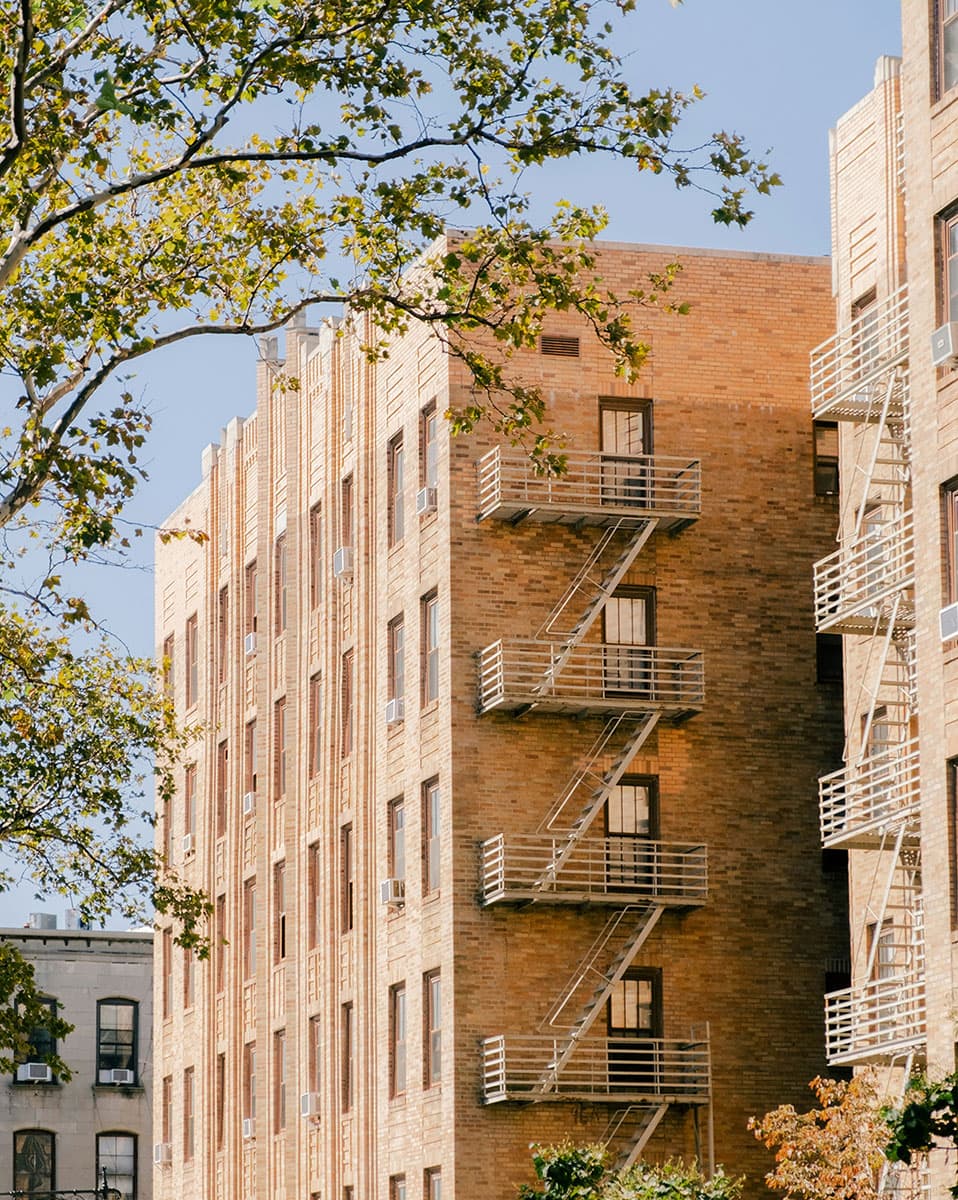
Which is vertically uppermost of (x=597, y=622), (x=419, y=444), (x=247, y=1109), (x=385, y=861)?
(x=419, y=444)

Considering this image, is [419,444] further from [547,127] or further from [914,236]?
[547,127]

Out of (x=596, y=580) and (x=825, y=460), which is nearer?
(x=596, y=580)

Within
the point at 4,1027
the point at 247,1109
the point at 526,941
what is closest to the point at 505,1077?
the point at 526,941

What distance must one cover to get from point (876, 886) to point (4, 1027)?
1341 centimetres

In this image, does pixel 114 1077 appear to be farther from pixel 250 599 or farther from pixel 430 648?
pixel 430 648

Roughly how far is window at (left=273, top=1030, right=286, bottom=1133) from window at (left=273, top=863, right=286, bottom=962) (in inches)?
71.0

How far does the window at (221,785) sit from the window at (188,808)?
1887 mm

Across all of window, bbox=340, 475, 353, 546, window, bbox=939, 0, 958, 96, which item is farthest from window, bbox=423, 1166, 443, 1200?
window, bbox=939, 0, 958, 96

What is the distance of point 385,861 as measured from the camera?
51031mm

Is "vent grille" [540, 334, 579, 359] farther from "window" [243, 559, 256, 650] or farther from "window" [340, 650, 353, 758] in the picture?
"window" [243, 559, 256, 650]

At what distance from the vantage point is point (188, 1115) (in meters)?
67.2

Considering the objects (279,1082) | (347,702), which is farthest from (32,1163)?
(347,702)

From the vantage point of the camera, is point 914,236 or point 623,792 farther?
point 623,792

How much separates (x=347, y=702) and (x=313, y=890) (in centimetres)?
463
